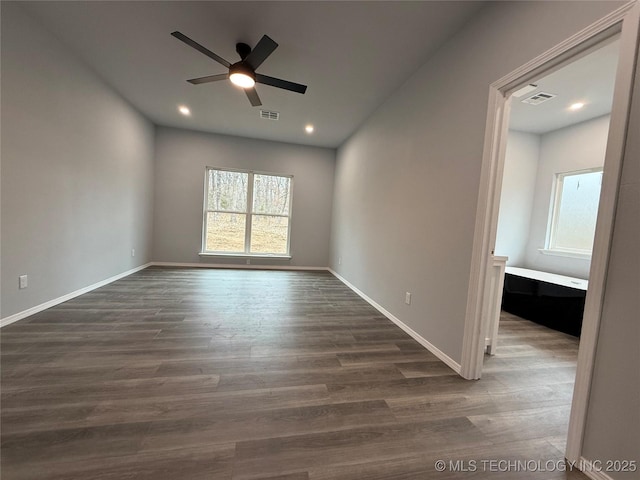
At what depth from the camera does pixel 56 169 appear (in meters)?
2.71

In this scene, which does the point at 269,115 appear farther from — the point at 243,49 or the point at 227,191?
the point at 227,191

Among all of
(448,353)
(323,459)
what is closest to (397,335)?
(448,353)

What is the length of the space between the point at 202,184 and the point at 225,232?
1127 mm

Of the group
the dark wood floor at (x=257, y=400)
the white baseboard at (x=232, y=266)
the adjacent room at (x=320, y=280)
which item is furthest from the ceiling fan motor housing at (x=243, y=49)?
the white baseboard at (x=232, y=266)

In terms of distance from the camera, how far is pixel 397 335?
2561 millimetres

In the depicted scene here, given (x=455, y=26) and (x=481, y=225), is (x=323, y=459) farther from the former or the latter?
(x=455, y=26)

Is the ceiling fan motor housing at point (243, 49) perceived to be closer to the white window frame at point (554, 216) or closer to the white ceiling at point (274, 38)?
the white ceiling at point (274, 38)

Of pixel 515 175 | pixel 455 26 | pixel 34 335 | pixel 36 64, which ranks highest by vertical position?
pixel 455 26

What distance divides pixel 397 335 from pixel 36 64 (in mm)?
4440

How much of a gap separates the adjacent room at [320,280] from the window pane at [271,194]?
4.44 ft

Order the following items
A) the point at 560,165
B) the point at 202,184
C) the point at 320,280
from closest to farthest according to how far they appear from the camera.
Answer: the point at 560,165
the point at 320,280
the point at 202,184

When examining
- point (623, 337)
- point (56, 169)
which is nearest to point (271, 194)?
point (56, 169)

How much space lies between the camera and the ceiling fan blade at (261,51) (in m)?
2.02

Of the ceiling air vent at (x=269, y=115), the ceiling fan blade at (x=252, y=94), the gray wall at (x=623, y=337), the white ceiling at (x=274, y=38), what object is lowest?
the gray wall at (x=623, y=337)
